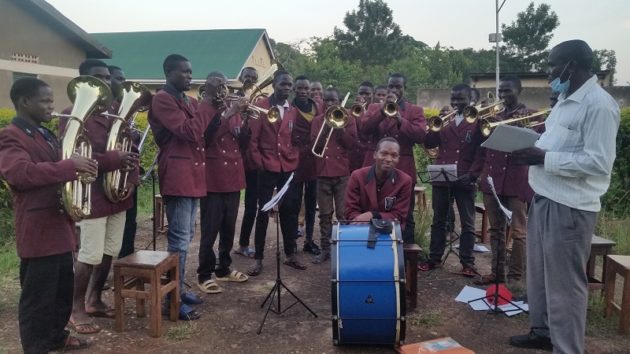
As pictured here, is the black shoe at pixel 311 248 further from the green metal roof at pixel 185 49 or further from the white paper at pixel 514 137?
the green metal roof at pixel 185 49

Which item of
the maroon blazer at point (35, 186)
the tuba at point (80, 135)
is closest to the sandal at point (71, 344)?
the maroon blazer at point (35, 186)

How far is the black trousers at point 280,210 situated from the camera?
635 centimetres

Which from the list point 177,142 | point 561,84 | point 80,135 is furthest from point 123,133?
point 561,84

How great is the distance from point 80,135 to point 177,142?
109cm

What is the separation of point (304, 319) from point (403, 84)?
3349mm

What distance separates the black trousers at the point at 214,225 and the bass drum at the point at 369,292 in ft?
6.07

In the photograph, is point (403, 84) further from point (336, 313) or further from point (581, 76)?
point (336, 313)

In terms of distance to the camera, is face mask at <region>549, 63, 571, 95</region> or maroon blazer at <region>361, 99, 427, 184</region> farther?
maroon blazer at <region>361, 99, 427, 184</region>

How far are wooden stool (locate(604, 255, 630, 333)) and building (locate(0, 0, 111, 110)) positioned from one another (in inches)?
568

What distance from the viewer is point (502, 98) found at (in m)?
6.21

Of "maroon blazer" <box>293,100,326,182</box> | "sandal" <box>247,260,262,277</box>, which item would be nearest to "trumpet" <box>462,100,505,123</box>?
"maroon blazer" <box>293,100,326,182</box>

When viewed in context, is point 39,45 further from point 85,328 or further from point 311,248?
point 85,328

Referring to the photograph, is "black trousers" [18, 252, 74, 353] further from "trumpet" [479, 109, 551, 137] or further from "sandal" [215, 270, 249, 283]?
"trumpet" [479, 109, 551, 137]

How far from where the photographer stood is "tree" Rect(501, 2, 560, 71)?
4194 centimetres
